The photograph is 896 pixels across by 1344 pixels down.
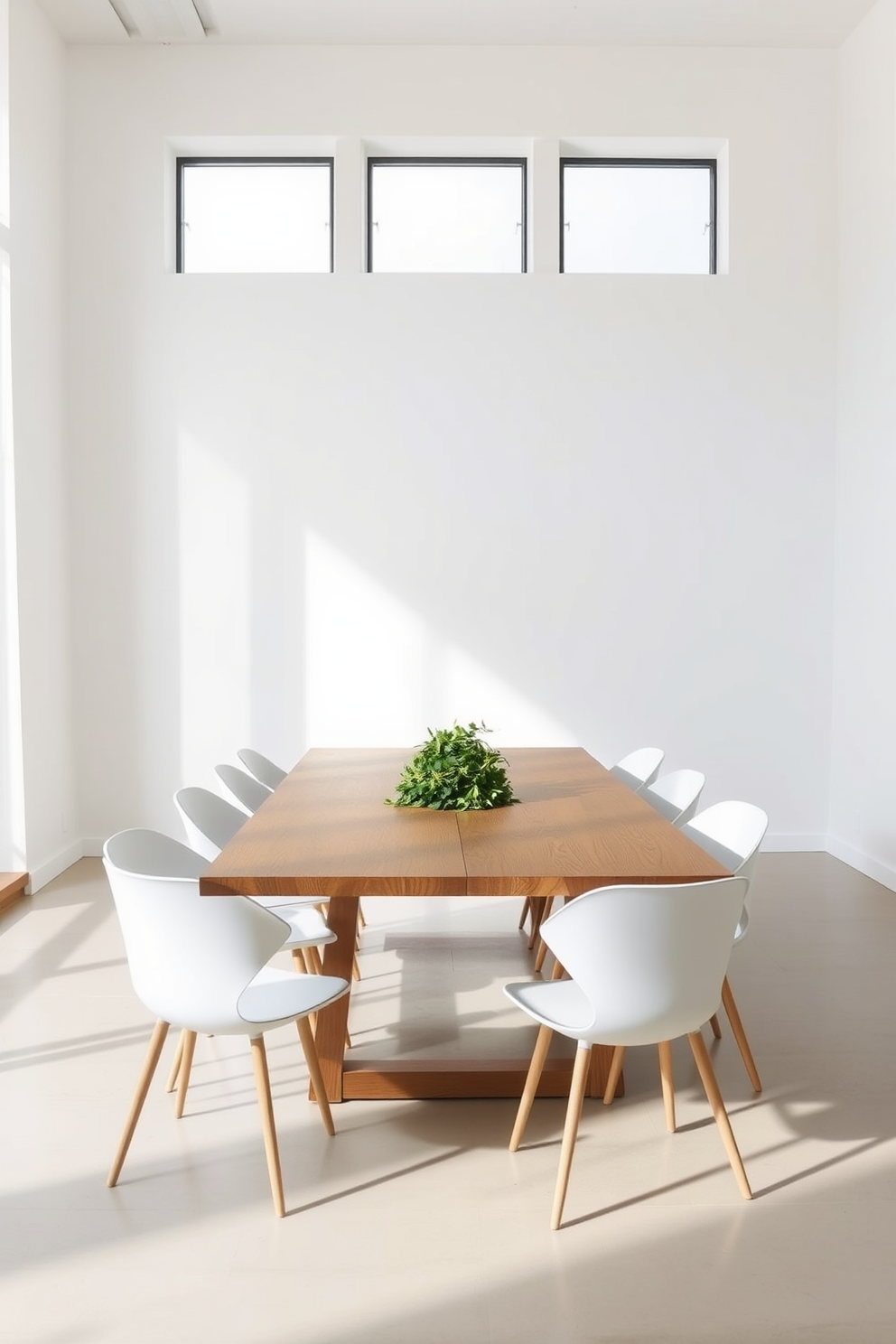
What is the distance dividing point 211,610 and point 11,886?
1932 millimetres

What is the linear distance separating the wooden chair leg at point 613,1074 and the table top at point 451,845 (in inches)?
23.2

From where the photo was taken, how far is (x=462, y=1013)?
154 inches

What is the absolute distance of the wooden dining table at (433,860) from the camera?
2652 millimetres

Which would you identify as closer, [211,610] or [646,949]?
[646,949]

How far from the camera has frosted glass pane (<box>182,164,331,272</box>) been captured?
21.4 feet

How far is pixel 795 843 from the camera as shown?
6.52m

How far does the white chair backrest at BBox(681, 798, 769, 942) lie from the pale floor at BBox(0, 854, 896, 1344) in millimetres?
581

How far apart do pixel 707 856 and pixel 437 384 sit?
4134 millimetres

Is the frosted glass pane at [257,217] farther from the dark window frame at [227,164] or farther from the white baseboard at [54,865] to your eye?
the white baseboard at [54,865]

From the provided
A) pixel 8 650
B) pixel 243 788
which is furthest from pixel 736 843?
pixel 8 650

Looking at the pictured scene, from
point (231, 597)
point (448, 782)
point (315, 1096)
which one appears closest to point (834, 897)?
point (448, 782)

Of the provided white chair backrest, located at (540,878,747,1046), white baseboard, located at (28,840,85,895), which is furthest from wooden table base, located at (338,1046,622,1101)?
white baseboard, located at (28,840,85,895)

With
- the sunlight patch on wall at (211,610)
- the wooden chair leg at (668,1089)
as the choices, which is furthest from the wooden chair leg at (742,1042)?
the sunlight patch on wall at (211,610)

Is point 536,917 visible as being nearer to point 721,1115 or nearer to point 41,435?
point 721,1115
